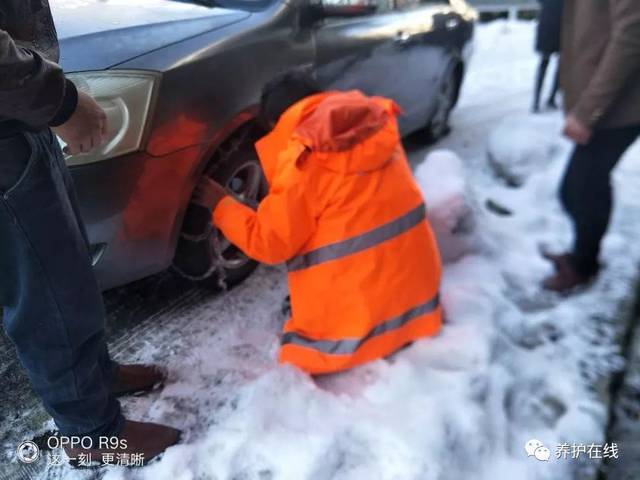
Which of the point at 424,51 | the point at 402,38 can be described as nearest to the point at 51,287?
the point at 402,38

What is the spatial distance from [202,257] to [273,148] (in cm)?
68

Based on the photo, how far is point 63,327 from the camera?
4.94 ft

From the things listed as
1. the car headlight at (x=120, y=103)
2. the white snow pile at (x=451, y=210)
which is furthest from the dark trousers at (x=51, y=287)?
the white snow pile at (x=451, y=210)

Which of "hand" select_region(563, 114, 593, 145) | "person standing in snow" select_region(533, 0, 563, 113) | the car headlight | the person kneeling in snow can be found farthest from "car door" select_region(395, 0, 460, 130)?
the car headlight

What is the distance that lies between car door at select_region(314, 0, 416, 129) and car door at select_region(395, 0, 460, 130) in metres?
0.11

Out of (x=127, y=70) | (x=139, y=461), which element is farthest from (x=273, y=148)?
(x=139, y=461)

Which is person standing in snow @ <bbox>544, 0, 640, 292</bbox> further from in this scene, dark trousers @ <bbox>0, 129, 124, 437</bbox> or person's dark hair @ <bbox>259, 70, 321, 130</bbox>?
dark trousers @ <bbox>0, 129, 124, 437</bbox>

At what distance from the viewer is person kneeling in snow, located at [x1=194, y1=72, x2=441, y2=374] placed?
190cm

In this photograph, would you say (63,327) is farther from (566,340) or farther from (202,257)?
(566,340)

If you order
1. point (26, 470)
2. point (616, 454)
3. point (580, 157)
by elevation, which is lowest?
point (616, 454)

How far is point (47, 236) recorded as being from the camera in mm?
1411

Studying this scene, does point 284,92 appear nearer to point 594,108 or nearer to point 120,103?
point 120,103

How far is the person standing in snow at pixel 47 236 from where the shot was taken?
128 centimetres

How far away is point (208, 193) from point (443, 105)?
9.85 feet
